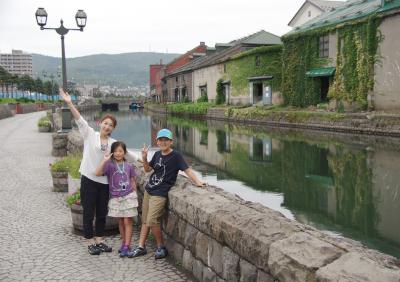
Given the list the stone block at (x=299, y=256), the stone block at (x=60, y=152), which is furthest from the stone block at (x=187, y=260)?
the stone block at (x=60, y=152)

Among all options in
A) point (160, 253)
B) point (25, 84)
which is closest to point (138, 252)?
point (160, 253)

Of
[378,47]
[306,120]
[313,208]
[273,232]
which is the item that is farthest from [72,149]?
[378,47]

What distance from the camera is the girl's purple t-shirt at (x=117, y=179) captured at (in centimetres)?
537

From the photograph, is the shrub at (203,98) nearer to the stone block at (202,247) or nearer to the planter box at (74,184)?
the planter box at (74,184)

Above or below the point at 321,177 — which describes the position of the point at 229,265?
above

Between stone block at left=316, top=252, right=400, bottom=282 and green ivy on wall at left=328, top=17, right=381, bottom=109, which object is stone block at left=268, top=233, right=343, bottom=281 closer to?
stone block at left=316, top=252, right=400, bottom=282

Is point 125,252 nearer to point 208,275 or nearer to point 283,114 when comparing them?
point 208,275

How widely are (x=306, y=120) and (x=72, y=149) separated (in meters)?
20.0

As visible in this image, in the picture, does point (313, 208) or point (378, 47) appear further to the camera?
point (378, 47)

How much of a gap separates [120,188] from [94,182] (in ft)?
1.12

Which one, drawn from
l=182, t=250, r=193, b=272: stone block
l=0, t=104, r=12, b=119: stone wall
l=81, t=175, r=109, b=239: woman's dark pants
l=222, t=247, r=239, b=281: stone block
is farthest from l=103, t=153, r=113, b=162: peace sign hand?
l=0, t=104, r=12, b=119: stone wall

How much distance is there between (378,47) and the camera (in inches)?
1057

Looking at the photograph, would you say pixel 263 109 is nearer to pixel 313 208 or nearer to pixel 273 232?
pixel 313 208

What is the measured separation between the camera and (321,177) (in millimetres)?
13562
